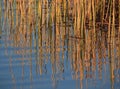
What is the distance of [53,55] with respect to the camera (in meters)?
6.61

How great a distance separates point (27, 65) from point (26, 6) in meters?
3.62

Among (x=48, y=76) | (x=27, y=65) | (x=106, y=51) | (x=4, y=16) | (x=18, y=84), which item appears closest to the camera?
(x=18, y=84)

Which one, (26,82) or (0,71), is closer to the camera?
(26,82)

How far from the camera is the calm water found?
554 cm

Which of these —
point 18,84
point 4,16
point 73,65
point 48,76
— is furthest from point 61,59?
point 4,16

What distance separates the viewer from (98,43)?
7387mm

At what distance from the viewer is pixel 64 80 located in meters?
5.59

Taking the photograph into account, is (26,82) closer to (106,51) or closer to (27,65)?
(27,65)

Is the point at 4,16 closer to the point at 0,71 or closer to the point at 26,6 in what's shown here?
the point at 26,6

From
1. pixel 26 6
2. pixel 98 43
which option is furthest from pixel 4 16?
pixel 98 43

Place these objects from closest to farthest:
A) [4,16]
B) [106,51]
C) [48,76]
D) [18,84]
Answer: [18,84], [48,76], [106,51], [4,16]

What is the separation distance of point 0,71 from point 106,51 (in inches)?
63.4

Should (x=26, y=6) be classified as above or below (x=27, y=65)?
above

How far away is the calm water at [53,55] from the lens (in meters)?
5.54
